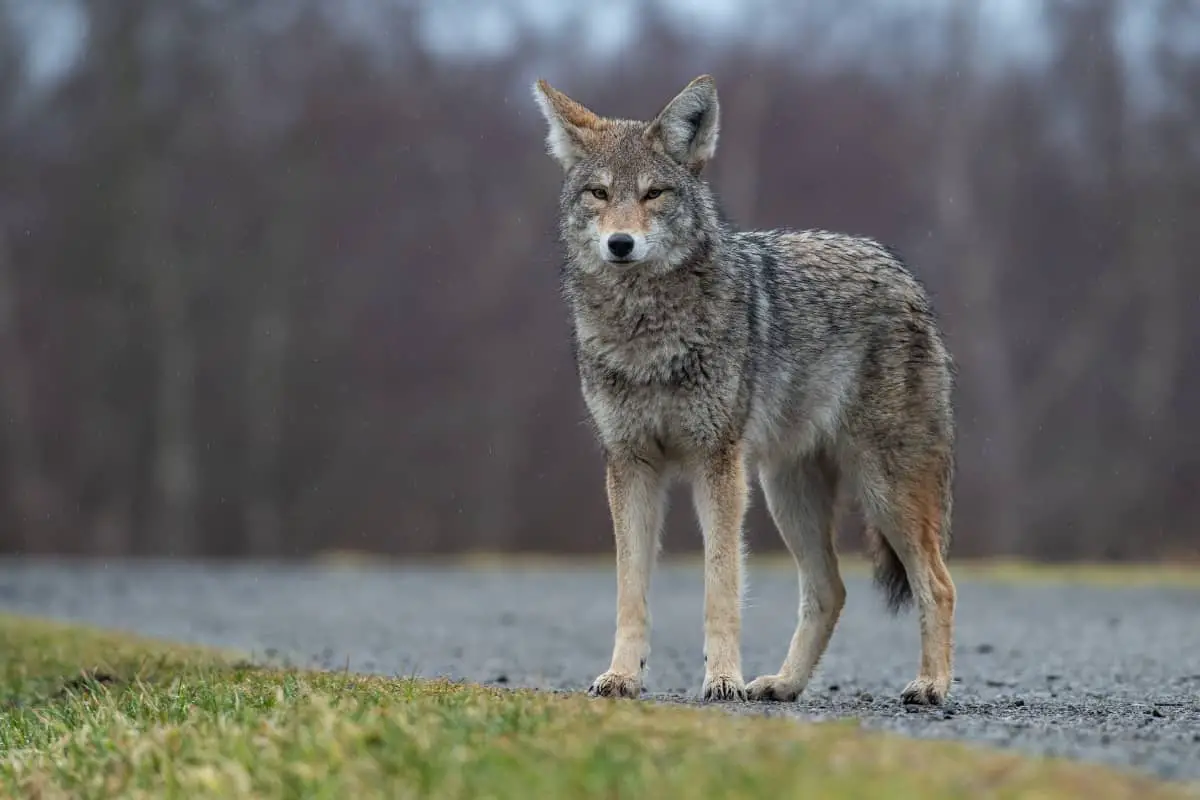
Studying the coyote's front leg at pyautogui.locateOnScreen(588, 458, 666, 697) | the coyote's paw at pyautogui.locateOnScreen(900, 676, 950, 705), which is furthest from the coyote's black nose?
the coyote's paw at pyautogui.locateOnScreen(900, 676, 950, 705)

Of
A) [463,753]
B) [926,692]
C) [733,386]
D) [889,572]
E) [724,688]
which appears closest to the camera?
[463,753]

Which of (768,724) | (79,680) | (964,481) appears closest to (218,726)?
(768,724)

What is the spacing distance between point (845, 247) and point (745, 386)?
4.71ft

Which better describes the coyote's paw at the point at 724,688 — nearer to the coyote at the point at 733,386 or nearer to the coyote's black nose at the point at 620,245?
the coyote at the point at 733,386

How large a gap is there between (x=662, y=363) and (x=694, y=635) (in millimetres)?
7170

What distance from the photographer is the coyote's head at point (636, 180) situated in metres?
7.38

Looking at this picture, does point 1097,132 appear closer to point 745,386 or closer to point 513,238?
point 513,238

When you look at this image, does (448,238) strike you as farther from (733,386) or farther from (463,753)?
(463,753)

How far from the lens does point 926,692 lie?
7.42m

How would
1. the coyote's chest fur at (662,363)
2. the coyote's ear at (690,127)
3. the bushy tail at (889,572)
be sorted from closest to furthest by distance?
the coyote's chest fur at (662,363)
the coyote's ear at (690,127)
the bushy tail at (889,572)

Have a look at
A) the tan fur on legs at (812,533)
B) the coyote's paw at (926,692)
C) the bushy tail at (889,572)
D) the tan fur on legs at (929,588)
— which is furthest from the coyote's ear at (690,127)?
the coyote's paw at (926,692)

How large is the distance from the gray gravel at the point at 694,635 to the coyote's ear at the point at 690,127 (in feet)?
7.43

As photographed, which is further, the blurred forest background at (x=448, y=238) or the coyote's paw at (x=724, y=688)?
the blurred forest background at (x=448, y=238)

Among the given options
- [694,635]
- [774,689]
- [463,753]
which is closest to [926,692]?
[774,689]
